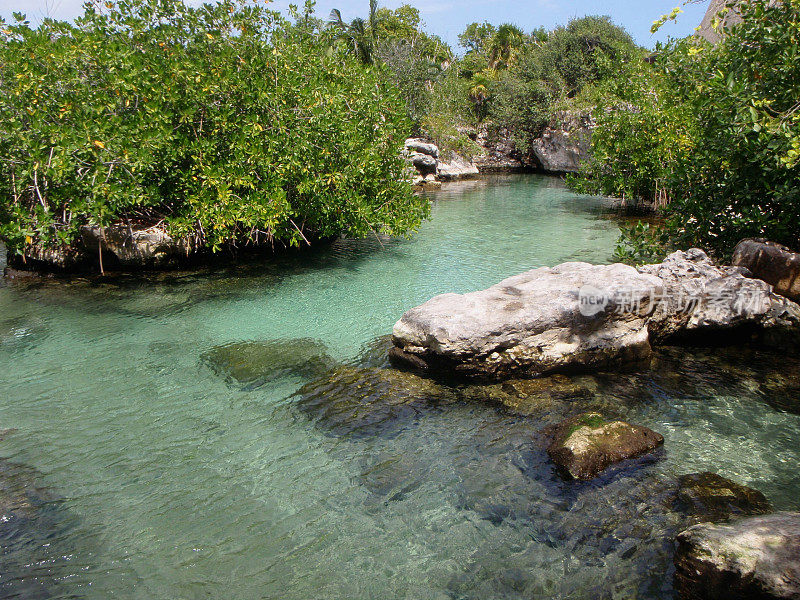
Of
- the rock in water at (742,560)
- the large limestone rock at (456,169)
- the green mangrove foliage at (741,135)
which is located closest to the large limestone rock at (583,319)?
the green mangrove foliage at (741,135)

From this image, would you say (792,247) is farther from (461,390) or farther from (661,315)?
(461,390)

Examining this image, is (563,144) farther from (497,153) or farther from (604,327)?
(604,327)

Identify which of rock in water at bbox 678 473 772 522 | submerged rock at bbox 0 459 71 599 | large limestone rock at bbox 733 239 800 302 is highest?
large limestone rock at bbox 733 239 800 302

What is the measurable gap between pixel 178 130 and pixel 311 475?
8189 mm

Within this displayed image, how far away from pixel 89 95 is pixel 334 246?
6052 millimetres

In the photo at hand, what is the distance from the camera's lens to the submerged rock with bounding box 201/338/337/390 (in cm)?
720

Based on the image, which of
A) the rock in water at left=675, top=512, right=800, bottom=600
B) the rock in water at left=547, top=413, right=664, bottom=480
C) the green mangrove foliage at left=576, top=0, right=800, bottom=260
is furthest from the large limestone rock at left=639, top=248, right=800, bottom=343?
the rock in water at left=675, top=512, right=800, bottom=600

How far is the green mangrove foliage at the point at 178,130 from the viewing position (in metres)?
9.84

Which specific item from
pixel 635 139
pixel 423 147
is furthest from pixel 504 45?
pixel 635 139

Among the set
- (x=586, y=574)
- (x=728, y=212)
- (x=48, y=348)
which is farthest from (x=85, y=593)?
(x=728, y=212)

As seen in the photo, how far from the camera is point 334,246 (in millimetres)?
14055

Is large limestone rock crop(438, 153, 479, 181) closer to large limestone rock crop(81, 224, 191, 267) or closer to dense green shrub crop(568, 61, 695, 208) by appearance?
dense green shrub crop(568, 61, 695, 208)

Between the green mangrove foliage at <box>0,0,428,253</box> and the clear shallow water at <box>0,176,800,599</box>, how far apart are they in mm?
2425

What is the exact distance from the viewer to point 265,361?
7.62m
